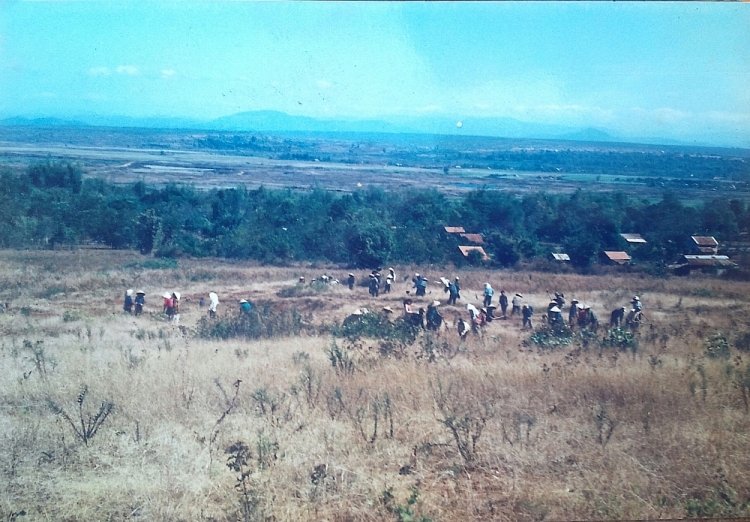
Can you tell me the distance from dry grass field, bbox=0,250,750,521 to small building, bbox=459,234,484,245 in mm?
1853

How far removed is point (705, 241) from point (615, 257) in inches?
39.0

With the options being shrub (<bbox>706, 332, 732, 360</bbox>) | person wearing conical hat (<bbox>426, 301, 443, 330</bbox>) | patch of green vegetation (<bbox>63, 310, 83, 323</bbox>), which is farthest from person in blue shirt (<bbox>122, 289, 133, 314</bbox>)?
shrub (<bbox>706, 332, 732, 360</bbox>)

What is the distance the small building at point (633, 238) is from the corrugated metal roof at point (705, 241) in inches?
24.0

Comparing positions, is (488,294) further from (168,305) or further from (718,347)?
(168,305)

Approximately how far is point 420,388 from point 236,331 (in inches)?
111

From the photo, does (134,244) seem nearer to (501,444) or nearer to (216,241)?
(216,241)

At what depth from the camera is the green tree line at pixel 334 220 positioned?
23.3 ft

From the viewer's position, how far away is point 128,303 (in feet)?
24.3

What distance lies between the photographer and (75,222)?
811 centimetres

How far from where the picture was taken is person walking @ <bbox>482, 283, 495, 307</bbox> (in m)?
8.15

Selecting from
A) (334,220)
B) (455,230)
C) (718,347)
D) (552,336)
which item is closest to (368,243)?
(334,220)

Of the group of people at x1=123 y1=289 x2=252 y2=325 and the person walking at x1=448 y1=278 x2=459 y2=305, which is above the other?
the person walking at x1=448 y1=278 x2=459 y2=305

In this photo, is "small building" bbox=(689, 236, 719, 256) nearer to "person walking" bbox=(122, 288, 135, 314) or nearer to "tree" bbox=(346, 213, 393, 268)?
"tree" bbox=(346, 213, 393, 268)

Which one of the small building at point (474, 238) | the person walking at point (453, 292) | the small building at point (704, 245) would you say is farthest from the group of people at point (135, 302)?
the small building at point (704, 245)
